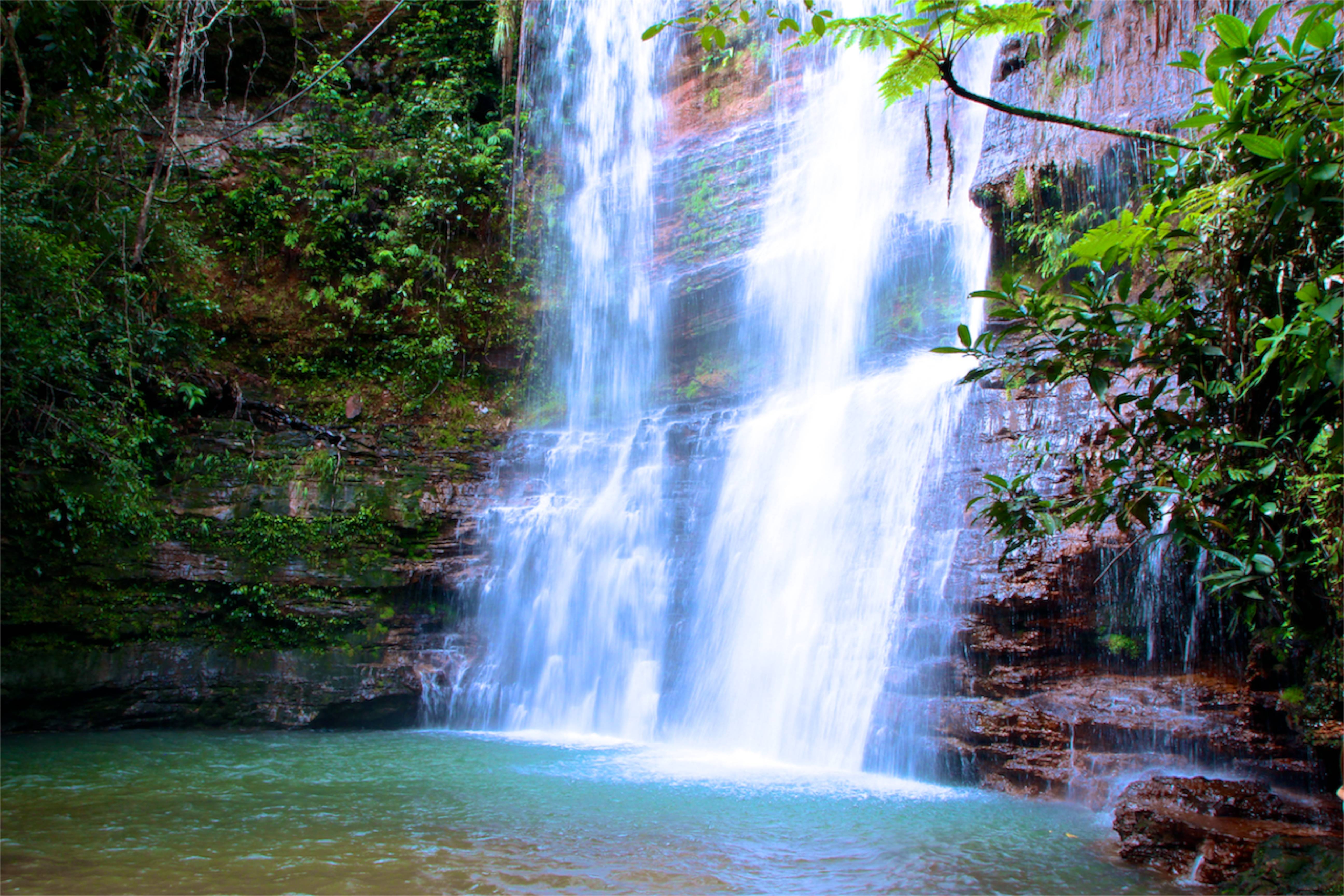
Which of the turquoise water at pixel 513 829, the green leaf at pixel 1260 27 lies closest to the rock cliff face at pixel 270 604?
the turquoise water at pixel 513 829

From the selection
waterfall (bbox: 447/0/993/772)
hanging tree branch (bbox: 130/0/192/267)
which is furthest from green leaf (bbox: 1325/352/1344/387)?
hanging tree branch (bbox: 130/0/192/267)

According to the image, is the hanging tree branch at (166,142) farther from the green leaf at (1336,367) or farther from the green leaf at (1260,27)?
the green leaf at (1336,367)

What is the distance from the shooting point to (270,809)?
19.4 ft

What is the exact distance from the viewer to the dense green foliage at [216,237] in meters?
7.79

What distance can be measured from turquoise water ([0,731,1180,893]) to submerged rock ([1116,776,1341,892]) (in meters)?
0.22

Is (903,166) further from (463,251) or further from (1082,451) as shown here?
(1082,451)

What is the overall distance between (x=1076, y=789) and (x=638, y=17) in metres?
15.2

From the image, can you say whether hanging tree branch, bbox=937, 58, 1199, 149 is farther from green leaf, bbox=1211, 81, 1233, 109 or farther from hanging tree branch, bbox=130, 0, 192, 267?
hanging tree branch, bbox=130, 0, 192, 267

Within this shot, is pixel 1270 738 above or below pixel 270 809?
above

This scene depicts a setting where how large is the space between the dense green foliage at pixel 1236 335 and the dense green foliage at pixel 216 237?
6.51 metres

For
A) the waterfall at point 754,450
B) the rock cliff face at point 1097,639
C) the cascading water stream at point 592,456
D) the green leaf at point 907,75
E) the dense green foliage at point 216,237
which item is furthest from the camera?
the cascading water stream at point 592,456

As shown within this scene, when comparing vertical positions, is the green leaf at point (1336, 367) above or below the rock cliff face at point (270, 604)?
above

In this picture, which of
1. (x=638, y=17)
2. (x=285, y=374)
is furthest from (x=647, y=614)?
(x=638, y=17)

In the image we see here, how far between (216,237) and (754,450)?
31.5 feet
